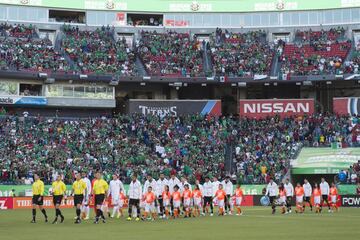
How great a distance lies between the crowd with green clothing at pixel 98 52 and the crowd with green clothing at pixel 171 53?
1898 mm

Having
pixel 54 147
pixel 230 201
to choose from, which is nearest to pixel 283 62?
pixel 54 147

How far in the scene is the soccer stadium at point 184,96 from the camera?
60344mm

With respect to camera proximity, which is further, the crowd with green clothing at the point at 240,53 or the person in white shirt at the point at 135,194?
the crowd with green clothing at the point at 240,53

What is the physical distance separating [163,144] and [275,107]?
14.1m

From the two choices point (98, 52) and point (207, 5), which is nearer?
point (98, 52)

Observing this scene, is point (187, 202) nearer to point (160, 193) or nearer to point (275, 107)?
point (160, 193)

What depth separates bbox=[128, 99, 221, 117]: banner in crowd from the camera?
76312 millimetres

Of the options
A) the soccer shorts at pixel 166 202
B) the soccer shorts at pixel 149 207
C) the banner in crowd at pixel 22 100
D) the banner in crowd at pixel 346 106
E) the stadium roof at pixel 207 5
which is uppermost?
the stadium roof at pixel 207 5

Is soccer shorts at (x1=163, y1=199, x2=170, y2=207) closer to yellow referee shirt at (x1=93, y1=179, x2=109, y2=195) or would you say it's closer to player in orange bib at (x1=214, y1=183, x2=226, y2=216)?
player in orange bib at (x1=214, y1=183, x2=226, y2=216)

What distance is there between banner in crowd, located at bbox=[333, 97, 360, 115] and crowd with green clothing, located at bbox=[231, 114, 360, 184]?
132 cm

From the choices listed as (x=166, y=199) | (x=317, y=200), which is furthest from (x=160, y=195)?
(x=317, y=200)

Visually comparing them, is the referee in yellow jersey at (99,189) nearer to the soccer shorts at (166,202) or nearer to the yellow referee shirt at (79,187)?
the yellow referee shirt at (79,187)

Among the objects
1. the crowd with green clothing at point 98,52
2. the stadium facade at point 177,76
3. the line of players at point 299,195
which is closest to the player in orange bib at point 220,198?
the line of players at point 299,195

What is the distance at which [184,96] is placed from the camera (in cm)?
8494
